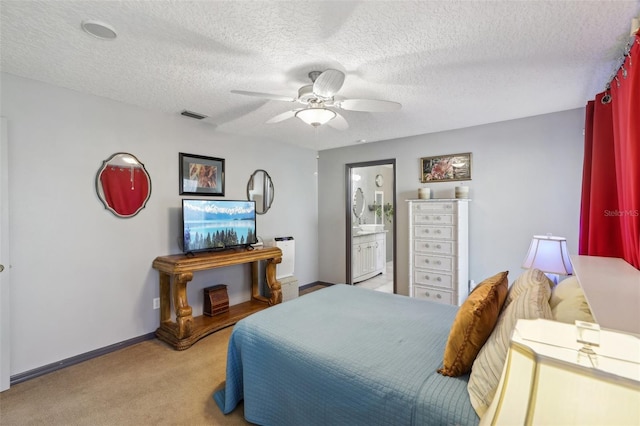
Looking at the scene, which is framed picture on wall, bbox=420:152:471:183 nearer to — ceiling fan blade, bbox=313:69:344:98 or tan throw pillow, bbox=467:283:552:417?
ceiling fan blade, bbox=313:69:344:98

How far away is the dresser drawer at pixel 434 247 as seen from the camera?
3.59 m

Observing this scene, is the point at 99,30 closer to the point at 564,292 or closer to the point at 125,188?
the point at 125,188

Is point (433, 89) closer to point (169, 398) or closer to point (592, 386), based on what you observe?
point (592, 386)

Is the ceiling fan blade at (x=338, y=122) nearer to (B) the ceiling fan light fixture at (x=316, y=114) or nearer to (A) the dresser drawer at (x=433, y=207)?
(B) the ceiling fan light fixture at (x=316, y=114)

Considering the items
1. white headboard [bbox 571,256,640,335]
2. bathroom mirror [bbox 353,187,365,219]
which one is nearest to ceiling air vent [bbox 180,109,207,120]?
white headboard [bbox 571,256,640,335]

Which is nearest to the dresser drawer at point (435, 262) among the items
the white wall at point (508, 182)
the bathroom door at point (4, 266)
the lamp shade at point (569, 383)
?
the white wall at point (508, 182)

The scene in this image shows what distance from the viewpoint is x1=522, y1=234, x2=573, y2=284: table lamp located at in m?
2.32

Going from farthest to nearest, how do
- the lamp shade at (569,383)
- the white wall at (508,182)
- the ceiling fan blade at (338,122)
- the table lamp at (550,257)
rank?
the white wall at (508,182)
the ceiling fan blade at (338,122)
the table lamp at (550,257)
the lamp shade at (569,383)

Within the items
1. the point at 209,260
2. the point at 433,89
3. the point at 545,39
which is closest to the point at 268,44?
the point at 433,89

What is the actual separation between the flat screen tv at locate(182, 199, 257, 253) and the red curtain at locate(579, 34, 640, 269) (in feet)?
11.3

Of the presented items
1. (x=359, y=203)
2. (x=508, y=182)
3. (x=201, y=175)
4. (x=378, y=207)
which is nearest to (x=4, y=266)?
(x=201, y=175)

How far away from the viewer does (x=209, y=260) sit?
10.2ft

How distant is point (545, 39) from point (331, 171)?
11.9 ft

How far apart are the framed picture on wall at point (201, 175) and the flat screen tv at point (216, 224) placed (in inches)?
12.0
